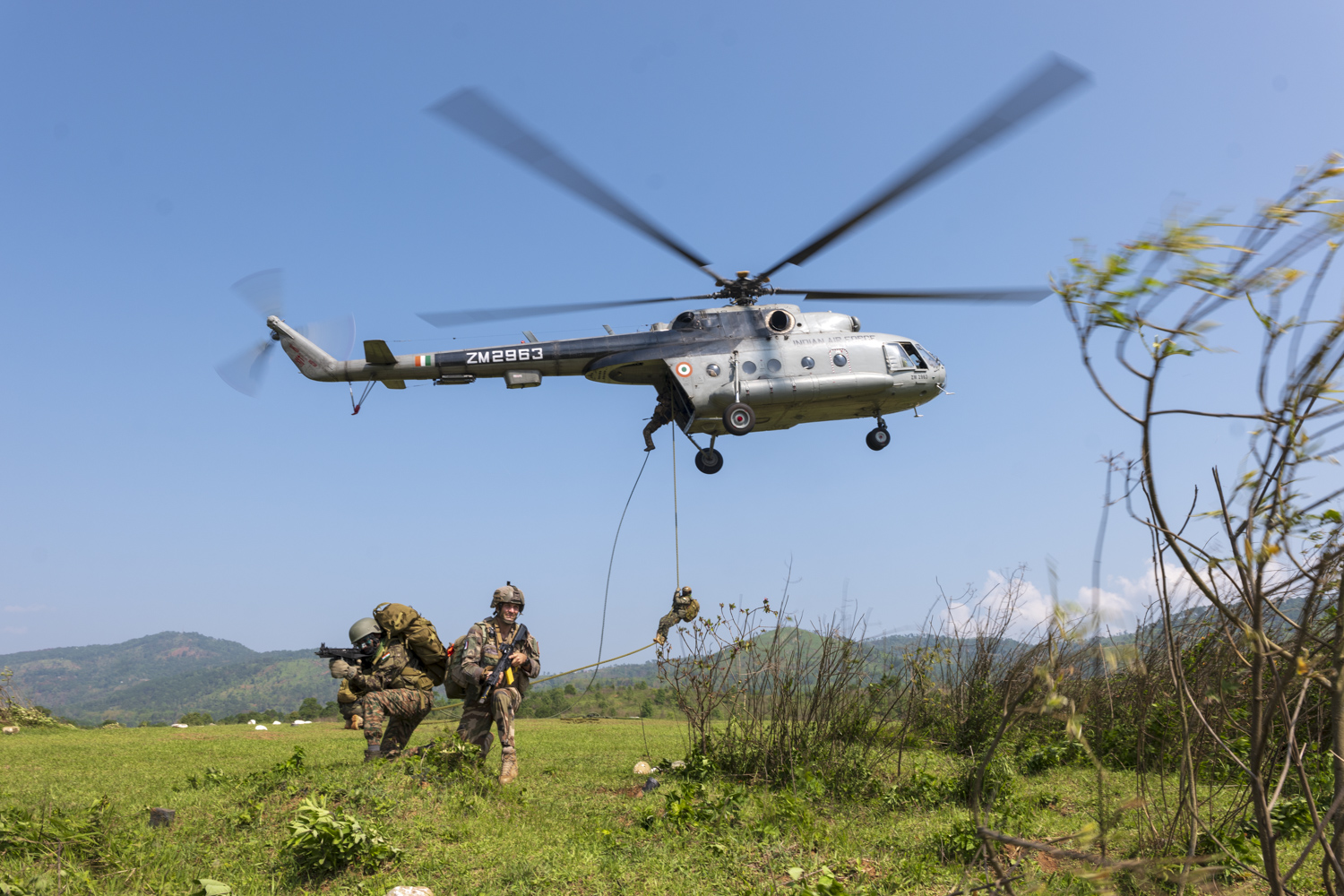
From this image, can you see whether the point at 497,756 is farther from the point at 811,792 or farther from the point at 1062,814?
the point at 1062,814

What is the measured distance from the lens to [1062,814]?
6535 millimetres

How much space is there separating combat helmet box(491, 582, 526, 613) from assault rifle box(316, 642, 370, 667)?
1.37 metres

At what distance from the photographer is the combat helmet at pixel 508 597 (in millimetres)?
7734

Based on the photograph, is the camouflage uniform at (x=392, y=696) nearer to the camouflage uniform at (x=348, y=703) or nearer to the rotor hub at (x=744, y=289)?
the camouflage uniform at (x=348, y=703)

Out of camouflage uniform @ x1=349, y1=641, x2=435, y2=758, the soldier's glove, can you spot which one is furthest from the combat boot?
the soldier's glove

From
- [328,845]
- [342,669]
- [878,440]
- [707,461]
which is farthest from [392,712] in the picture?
[878,440]

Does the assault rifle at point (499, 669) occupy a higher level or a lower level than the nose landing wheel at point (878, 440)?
lower

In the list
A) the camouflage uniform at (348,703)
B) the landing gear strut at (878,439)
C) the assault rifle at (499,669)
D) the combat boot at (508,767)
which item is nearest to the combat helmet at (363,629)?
the camouflage uniform at (348,703)

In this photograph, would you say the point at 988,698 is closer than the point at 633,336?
Yes

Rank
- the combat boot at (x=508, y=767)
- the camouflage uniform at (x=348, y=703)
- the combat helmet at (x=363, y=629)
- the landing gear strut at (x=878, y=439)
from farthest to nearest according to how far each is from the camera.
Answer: the landing gear strut at (x=878, y=439), the combat helmet at (x=363, y=629), the camouflage uniform at (x=348, y=703), the combat boot at (x=508, y=767)

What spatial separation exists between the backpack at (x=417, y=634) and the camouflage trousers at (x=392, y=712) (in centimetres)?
27

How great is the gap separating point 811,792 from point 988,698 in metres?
3.67

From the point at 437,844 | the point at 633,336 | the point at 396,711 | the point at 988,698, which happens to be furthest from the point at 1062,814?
the point at 633,336

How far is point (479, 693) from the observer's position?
750 centimetres
